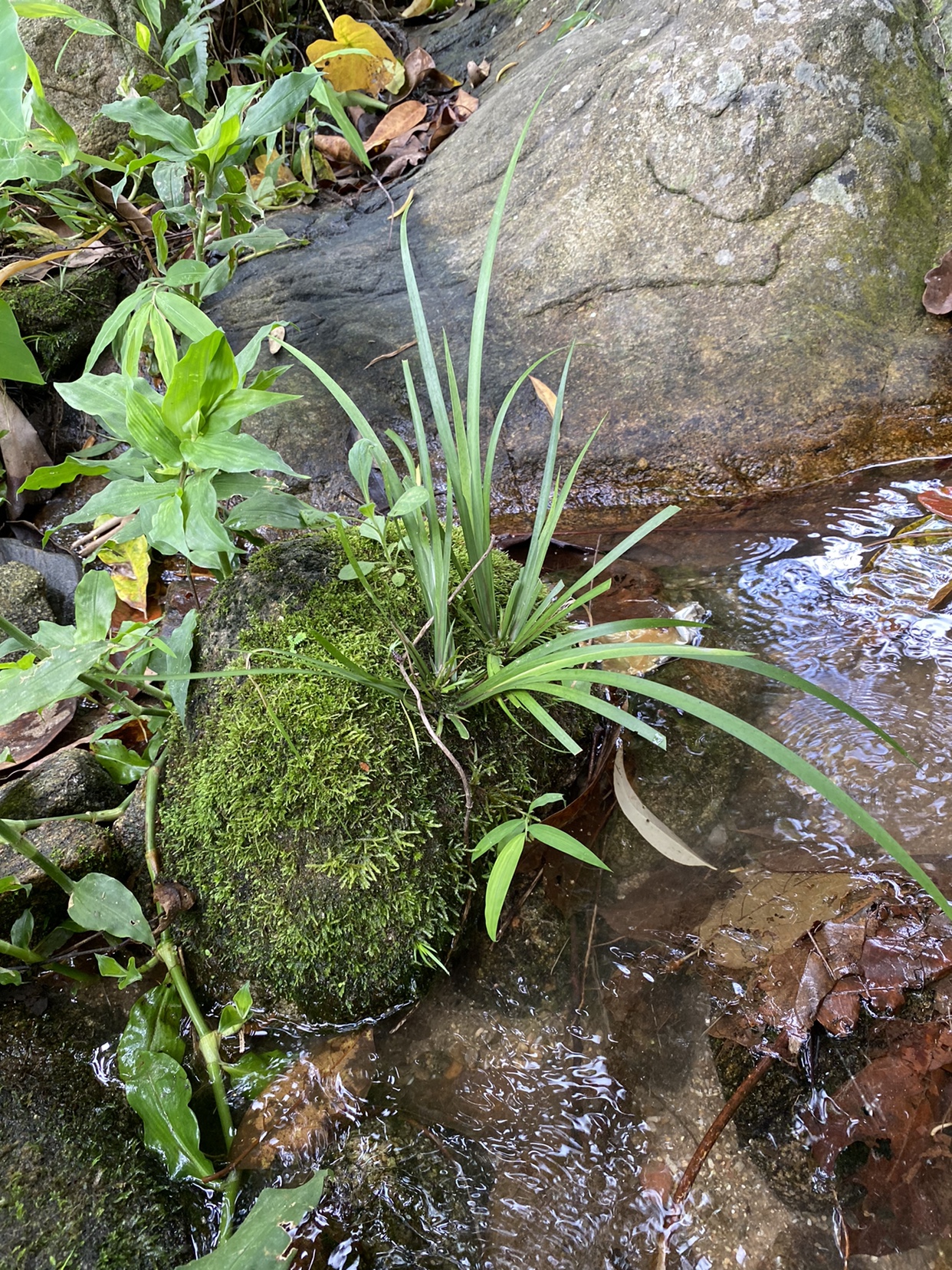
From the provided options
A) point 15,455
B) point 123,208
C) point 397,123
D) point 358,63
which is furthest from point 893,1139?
point 358,63

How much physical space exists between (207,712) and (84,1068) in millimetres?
628

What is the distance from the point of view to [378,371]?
2.59 metres

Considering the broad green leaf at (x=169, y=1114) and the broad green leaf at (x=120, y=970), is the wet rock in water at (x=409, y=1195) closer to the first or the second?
the broad green leaf at (x=169, y=1114)

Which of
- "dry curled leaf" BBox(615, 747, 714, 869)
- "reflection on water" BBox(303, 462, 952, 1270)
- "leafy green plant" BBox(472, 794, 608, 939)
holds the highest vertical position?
"leafy green plant" BBox(472, 794, 608, 939)

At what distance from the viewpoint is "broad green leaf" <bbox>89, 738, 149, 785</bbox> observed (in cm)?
156

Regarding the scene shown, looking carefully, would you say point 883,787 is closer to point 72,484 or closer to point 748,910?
point 748,910

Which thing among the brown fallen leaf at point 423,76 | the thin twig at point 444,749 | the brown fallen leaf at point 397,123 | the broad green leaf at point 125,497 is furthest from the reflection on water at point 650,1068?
the brown fallen leaf at point 423,76

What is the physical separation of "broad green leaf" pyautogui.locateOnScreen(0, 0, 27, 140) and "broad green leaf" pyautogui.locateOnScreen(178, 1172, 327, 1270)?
126cm

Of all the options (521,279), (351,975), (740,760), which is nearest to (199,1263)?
(351,975)

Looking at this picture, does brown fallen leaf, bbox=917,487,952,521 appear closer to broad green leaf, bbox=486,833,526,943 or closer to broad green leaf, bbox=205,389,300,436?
broad green leaf, bbox=486,833,526,943

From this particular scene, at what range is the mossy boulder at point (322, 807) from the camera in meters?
1.31

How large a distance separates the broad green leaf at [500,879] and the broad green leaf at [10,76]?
1103mm

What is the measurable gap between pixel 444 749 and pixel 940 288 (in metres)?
2.17

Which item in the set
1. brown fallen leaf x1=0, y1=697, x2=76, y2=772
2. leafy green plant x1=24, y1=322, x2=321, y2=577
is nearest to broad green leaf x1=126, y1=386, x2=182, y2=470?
leafy green plant x1=24, y1=322, x2=321, y2=577
